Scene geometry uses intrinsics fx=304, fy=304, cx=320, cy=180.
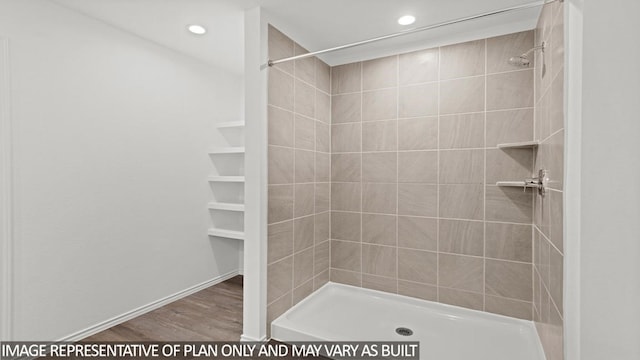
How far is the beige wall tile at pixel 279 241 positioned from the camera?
211cm

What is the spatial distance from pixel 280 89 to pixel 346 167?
Answer: 0.98m

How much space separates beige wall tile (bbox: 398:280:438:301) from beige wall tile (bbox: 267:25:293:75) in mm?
1980

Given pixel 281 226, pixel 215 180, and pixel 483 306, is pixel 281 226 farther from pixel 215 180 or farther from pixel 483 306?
pixel 483 306

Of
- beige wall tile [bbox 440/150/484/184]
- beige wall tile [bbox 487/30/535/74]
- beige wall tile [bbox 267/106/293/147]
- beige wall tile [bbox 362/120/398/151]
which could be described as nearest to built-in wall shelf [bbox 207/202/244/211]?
beige wall tile [bbox 267/106/293/147]

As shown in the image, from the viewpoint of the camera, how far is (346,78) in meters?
2.81

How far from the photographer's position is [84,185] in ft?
6.96

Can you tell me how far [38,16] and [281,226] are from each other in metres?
2.01

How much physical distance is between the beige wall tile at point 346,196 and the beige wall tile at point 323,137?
368 mm

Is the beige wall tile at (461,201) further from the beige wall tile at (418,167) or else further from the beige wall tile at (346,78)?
the beige wall tile at (346,78)

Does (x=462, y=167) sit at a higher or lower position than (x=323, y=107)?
lower

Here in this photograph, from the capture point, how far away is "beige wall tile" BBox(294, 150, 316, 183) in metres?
2.39

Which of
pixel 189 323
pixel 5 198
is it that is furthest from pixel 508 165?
pixel 5 198

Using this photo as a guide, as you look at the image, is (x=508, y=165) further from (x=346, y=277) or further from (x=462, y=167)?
(x=346, y=277)

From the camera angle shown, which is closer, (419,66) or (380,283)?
(419,66)
